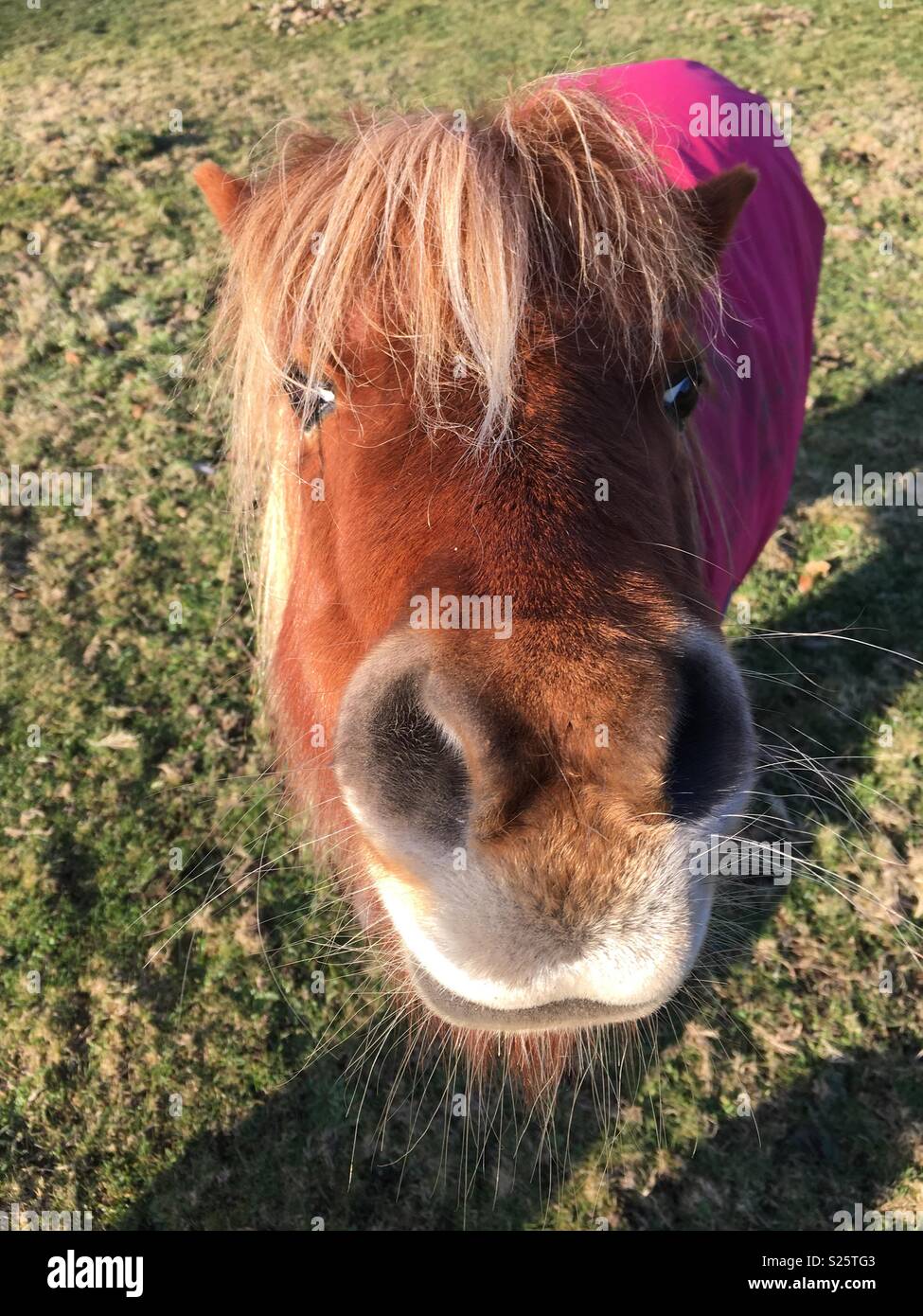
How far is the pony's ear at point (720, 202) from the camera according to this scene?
2.25m

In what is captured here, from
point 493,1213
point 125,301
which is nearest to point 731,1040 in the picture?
point 493,1213

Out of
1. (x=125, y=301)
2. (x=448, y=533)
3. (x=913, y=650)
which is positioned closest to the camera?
(x=448, y=533)

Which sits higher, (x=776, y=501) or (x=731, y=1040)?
(x=776, y=501)

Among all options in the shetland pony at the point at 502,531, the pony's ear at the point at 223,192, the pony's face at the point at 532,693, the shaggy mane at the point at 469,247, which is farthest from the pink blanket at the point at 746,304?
the pony's face at the point at 532,693

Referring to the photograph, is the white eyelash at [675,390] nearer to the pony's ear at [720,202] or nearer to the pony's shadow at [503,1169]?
the pony's ear at [720,202]

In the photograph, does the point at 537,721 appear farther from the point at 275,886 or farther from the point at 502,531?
the point at 275,886

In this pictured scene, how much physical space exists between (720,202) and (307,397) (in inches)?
50.5

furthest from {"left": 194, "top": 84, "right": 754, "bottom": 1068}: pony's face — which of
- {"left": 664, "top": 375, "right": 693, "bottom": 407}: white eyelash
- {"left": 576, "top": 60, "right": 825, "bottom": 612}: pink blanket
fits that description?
{"left": 576, "top": 60, "right": 825, "bottom": 612}: pink blanket

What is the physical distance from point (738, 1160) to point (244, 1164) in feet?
6.24

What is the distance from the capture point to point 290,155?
2279 mm

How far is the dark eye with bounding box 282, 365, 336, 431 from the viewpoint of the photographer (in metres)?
2.02

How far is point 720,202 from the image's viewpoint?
7.52 feet

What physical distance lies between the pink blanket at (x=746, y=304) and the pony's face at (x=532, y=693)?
129 cm

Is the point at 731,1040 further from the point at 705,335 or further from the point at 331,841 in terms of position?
the point at 705,335
